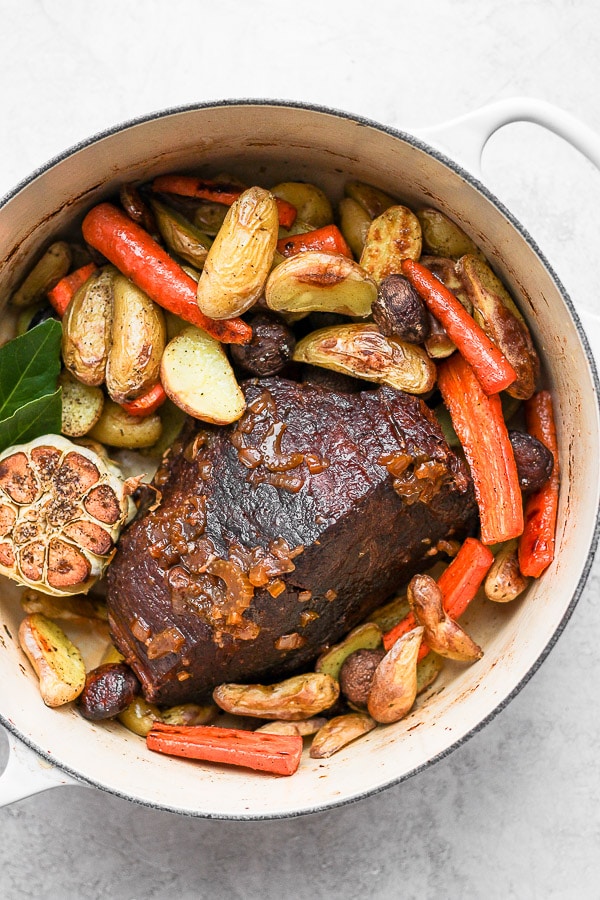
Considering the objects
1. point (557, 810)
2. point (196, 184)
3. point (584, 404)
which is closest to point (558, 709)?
point (557, 810)

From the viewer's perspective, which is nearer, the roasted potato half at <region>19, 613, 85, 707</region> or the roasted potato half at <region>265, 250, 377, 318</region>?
the roasted potato half at <region>265, 250, 377, 318</region>

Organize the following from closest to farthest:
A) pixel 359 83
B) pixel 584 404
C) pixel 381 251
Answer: pixel 584 404
pixel 381 251
pixel 359 83

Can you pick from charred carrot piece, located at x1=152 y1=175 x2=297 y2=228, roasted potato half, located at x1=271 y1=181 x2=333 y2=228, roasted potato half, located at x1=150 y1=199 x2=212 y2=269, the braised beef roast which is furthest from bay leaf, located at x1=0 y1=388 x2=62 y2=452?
roasted potato half, located at x1=271 y1=181 x2=333 y2=228

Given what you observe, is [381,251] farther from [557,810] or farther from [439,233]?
[557,810]

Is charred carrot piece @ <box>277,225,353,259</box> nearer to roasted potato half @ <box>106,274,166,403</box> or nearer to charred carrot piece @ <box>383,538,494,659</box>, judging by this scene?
roasted potato half @ <box>106,274,166,403</box>

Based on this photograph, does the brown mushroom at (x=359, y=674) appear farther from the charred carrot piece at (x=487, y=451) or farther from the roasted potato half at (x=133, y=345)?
the roasted potato half at (x=133, y=345)

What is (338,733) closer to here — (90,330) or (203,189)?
(90,330)

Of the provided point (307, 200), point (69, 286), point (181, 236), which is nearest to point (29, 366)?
point (69, 286)

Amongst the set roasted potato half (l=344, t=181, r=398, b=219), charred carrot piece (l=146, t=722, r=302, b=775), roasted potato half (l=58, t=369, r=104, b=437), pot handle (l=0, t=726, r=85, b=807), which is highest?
roasted potato half (l=344, t=181, r=398, b=219)
